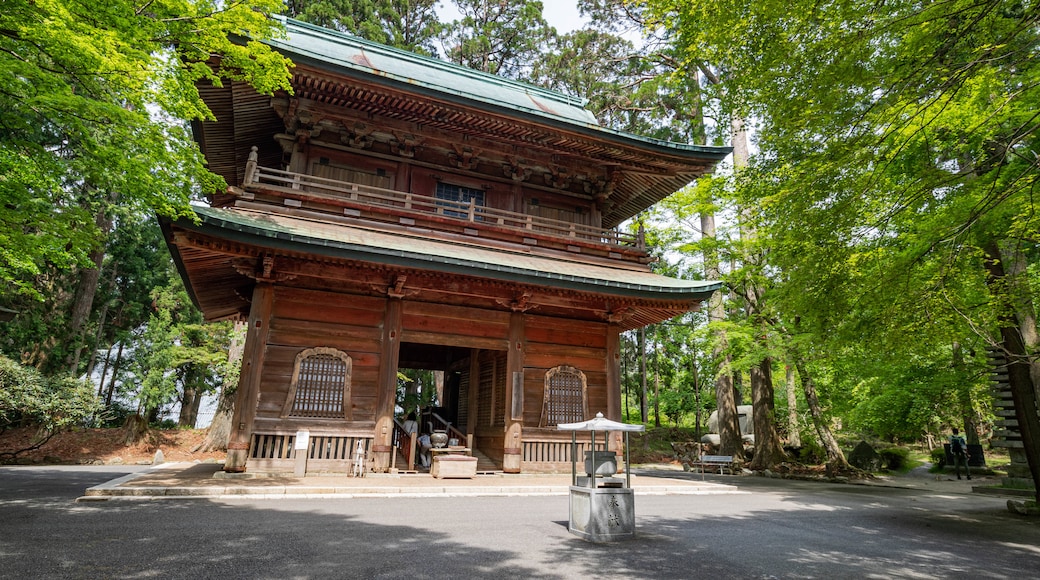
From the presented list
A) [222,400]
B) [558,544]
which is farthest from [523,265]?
[222,400]

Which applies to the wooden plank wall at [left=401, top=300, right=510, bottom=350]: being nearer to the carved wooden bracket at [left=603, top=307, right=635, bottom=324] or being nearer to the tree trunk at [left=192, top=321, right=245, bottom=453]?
the carved wooden bracket at [left=603, top=307, right=635, bottom=324]

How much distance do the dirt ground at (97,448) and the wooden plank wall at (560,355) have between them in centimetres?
1337

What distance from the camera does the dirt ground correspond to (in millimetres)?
17594

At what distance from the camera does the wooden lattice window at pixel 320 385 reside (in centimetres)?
1123

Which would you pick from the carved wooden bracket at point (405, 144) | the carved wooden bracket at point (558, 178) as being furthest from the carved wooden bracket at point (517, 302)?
the carved wooden bracket at point (405, 144)

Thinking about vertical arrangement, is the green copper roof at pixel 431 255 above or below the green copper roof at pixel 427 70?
below

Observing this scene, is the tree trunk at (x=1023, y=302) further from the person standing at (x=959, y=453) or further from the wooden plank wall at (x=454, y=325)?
the wooden plank wall at (x=454, y=325)

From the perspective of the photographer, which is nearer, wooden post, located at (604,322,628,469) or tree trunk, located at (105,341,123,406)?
wooden post, located at (604,322,628,469)

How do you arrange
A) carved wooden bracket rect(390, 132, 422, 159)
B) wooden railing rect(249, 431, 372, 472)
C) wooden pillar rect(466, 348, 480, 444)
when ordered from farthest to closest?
1. wooden pillar rect(466, 348, 480, 444)
2. carved wooden bracket rect(390, 132, 422, 159)
3. wooden railing rect(249, 431, 372, 472)

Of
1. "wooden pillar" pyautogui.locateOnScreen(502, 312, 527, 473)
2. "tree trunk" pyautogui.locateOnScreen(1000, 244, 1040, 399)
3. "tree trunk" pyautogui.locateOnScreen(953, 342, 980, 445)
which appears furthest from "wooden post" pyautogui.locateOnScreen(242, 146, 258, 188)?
"tree trunk" pyautogui.locateOnScreen(953, 342, 980, 445)

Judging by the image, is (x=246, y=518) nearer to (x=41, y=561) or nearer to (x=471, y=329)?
(x=41, y=561)

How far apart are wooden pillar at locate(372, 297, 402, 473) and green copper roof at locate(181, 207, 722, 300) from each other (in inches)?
66.6

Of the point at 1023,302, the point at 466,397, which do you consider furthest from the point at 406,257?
the point at 1023,302

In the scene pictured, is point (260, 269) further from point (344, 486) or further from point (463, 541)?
point (463, 541)
